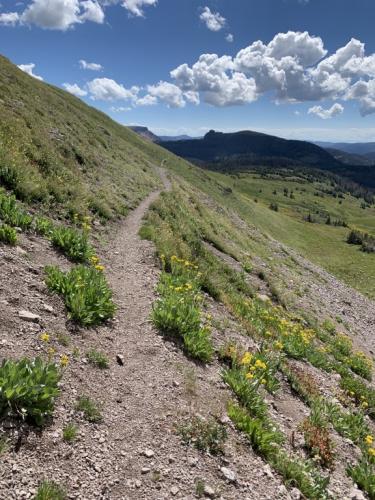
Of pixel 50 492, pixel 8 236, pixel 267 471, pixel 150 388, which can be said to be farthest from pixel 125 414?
pixel 8 236

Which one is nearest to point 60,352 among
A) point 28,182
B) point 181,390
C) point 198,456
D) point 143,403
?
point 143,403

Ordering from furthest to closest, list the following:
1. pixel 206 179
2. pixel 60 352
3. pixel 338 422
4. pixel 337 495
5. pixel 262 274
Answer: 1. pixel 206 179
2. pixel 262 274
3. pixel 338 422
4. pixel 60 352
5. pixel 337 495

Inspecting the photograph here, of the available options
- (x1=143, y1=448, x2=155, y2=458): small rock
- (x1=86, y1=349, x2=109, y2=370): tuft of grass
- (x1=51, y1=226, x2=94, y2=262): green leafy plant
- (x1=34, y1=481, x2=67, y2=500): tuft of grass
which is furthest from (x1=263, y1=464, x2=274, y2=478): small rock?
(x1=51, y1=226, x2=94, y2=262): green leafy plant

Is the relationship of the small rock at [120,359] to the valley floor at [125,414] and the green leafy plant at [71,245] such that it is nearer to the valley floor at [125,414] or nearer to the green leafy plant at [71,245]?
the valley floor at [125,414]

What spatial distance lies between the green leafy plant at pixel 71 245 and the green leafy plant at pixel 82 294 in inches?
73.4

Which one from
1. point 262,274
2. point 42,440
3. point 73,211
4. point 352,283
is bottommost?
point 352,283

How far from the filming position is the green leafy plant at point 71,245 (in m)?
11.4

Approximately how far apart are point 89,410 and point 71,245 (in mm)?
6300

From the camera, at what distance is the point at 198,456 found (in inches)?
240

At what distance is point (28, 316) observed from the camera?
7512 millimetres

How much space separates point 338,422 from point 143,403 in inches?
192

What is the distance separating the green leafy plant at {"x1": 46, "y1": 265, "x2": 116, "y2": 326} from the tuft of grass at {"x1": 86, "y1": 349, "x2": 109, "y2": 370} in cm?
100

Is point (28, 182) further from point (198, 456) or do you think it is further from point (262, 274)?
A: point (262, 274)

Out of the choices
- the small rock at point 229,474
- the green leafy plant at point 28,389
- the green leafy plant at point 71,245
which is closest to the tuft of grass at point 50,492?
the green leafy plant at point 28,389
